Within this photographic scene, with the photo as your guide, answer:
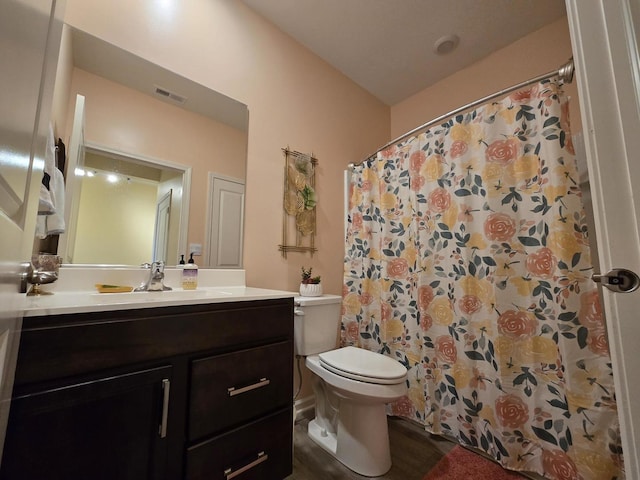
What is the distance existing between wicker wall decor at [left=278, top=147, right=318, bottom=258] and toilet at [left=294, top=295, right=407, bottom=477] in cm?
45

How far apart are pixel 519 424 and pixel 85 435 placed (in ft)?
5.55

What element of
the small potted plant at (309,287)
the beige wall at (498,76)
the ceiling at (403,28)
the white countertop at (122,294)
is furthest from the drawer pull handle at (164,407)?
the beige wall at (498,76)

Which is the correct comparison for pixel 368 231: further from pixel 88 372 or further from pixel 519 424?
pixel 88 372

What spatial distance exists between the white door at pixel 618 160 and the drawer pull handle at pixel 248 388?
97 centimetres

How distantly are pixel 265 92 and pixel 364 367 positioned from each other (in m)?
1.78

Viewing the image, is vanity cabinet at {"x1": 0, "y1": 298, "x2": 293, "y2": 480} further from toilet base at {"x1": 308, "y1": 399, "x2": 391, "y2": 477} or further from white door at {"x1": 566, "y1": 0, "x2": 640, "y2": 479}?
white door at {"x1": 566, "y1": 0, "x2": 640, "y2": 479}

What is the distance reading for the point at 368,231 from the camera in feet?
6.48

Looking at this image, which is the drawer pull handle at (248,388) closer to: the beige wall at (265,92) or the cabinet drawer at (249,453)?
the cabinet drawer at (249,453)

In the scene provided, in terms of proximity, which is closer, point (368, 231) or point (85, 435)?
point (85, 435)

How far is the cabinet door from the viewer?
0.60 metres

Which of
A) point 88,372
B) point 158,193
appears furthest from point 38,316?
point 158,193

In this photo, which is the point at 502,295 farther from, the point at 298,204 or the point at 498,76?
the point at 498,76

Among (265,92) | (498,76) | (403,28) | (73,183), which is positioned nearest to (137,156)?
(73,183)

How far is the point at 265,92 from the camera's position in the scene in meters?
1.76
